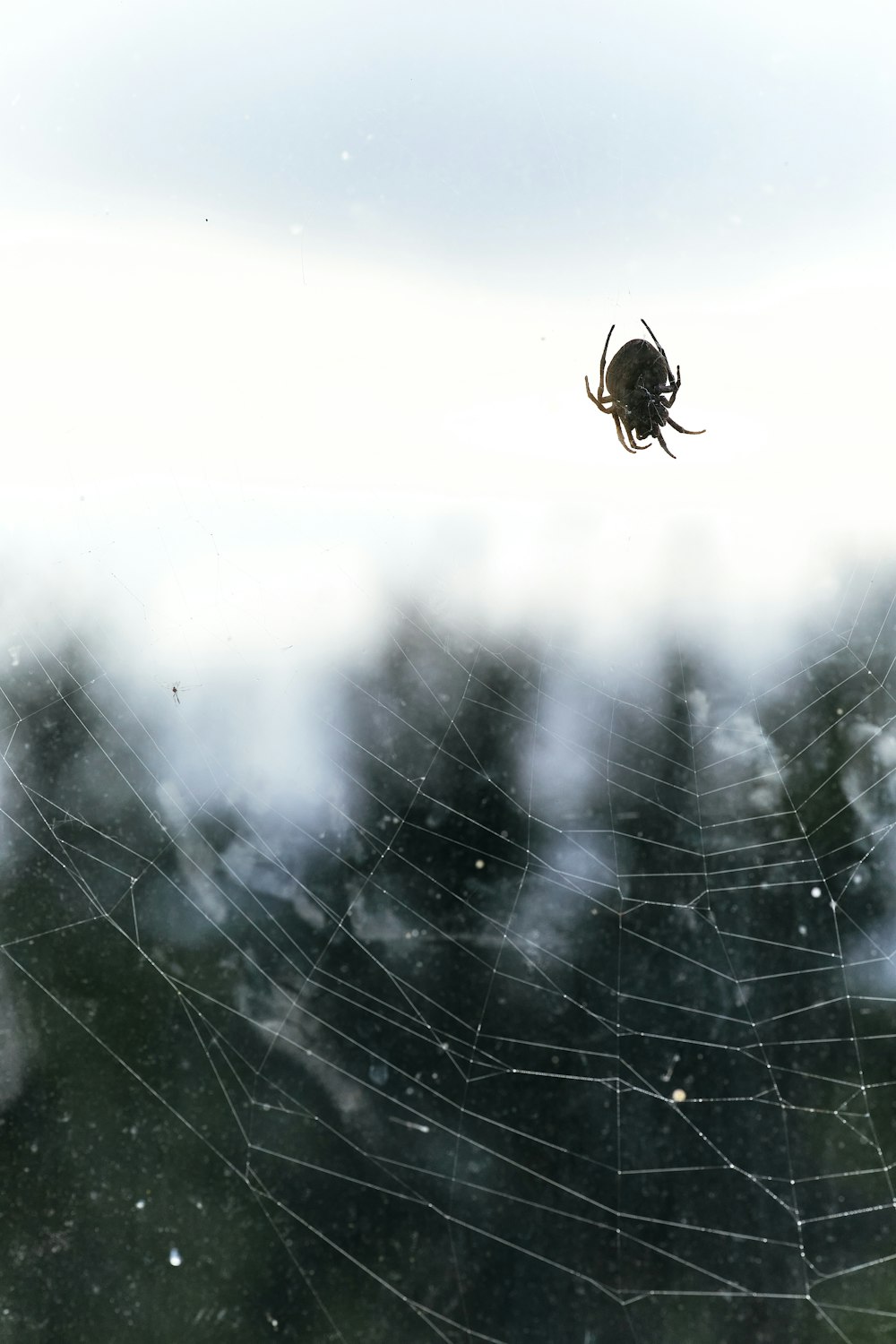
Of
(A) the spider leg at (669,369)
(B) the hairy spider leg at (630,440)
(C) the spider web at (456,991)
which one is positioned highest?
(A) the spider leg at (669,369)

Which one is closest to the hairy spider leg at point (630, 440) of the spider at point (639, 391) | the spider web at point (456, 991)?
the spider at point (639, 391)

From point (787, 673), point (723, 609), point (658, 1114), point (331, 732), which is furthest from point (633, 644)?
point (658, 1114)

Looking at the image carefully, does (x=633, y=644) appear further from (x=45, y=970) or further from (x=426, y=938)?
(x=45, y=970)

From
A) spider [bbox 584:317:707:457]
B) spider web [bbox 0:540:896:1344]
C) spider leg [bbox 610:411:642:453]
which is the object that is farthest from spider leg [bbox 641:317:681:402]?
spider web [bbox 0:540:896:1344]

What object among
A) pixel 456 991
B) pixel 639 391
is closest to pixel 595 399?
pixel 639 391

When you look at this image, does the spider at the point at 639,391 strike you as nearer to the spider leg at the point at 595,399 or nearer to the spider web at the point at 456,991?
the spider leg at the point at 595,399

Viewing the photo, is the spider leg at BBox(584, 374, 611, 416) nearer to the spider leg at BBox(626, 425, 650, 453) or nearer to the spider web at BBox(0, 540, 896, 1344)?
the spider leg at BBox(626, 425, 650, 453)

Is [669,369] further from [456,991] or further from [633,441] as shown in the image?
[456,991]
